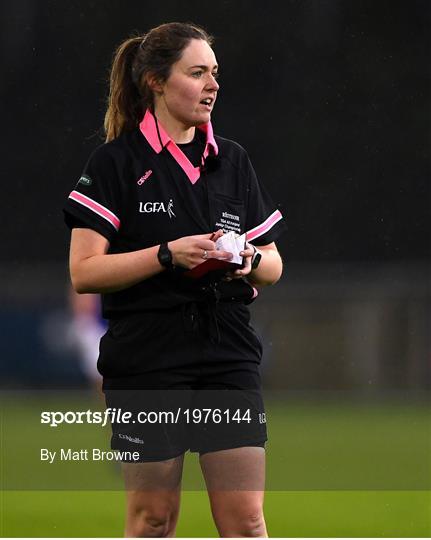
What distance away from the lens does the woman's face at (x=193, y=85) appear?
3645 millimetres

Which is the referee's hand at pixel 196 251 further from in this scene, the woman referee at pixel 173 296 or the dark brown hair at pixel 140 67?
the dark brown hair at pixel 140 67

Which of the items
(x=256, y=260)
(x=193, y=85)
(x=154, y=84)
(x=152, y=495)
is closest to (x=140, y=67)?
(x=154, y=84)

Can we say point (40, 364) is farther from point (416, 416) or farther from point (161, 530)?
point (161, 530)

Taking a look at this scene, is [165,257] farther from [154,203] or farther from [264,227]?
[264,227]

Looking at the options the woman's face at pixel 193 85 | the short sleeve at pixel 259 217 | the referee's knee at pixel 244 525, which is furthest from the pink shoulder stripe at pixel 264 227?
the referee's knee at pixel 244 525

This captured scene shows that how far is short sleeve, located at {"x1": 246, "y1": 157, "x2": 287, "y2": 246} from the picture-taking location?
149 inches

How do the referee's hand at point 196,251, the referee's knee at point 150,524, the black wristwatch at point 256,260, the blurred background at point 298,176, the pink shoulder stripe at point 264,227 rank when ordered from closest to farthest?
the referee's hand at point 196,251
the referee's knee at point 150,524
the black wristwatch at point 256,260
the pink shoulder stripe at point 264,227
the blurred background at point 298,176

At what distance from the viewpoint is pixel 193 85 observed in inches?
143

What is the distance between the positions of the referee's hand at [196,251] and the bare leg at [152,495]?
558 mm

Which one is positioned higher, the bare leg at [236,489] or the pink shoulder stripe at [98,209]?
the pink shoulder stripe at [98,209]

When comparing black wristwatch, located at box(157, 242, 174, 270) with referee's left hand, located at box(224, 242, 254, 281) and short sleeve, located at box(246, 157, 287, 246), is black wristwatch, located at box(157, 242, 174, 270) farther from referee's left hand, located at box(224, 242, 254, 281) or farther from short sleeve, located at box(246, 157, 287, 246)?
short sleeve, located at box(246, 157, 287, 246)

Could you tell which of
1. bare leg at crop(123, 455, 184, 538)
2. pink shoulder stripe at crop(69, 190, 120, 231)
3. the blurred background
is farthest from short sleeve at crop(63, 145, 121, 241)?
the blurred background

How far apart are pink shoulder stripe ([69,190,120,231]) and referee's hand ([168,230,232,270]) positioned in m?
0.22

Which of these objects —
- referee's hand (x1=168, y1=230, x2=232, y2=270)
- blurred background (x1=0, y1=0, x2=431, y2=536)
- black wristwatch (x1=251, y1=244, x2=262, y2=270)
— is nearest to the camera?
referee's hand (x1=168, y1=230, x2=232, y2=270)
